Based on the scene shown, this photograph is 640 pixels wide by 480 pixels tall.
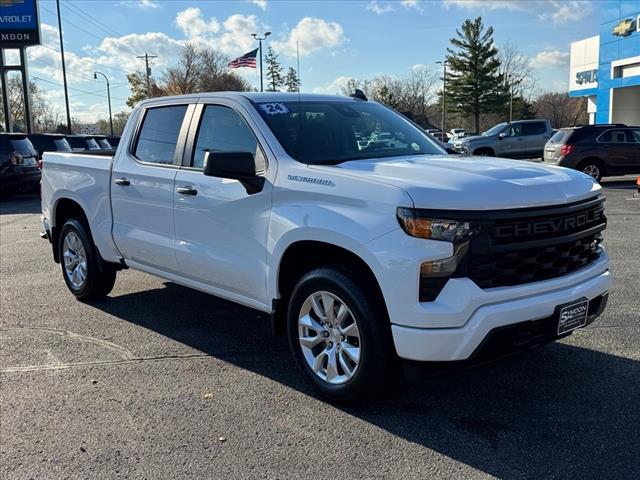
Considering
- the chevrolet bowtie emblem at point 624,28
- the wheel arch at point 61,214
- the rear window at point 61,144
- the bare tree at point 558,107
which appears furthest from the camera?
the bare tree at point 558,107

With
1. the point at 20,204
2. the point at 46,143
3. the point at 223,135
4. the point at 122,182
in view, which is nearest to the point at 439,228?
the point at 223,135

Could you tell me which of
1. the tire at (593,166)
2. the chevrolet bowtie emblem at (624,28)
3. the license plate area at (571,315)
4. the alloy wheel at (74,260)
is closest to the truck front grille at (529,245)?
the license plate area at (571,315)

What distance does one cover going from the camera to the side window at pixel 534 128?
75.9ft

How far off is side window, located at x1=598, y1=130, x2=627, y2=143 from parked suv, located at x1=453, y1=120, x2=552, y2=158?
561cm

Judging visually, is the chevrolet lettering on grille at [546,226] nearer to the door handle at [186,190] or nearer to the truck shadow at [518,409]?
the truck shadow at [518,409]

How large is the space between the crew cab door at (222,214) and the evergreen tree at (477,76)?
57224 mm

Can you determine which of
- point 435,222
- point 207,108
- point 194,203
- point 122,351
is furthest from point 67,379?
point 435,222

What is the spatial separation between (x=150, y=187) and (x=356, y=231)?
228 centimetres

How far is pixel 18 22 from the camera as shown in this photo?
31484mm

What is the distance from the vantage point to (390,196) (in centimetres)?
339

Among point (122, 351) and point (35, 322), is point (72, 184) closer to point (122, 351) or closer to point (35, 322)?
point (35, 322)

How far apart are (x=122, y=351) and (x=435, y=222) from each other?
2912 millimetres

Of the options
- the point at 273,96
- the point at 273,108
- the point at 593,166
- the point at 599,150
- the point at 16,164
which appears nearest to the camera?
the point at 273,108

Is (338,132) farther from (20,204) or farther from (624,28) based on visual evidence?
(624,28)
